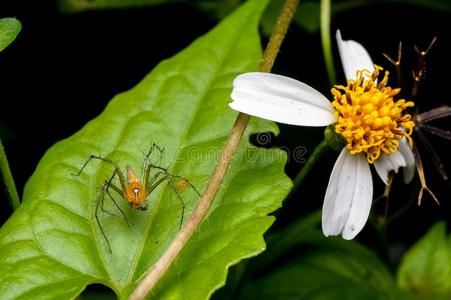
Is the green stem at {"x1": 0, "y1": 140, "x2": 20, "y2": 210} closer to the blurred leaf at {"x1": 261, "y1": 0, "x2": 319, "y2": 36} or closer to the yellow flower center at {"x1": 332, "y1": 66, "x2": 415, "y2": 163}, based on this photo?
the yellow flower center at {"x1": 332, "y1": 66, "x2": 415, "y2": 163}

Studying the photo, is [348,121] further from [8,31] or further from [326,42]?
[8,31]

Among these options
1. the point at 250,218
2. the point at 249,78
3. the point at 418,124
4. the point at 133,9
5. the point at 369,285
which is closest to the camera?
the point at 250,218

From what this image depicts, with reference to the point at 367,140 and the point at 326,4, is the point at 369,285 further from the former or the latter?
the point at 326,4

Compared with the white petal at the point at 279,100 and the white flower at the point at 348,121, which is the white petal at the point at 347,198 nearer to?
the white flower at the point at 348,121

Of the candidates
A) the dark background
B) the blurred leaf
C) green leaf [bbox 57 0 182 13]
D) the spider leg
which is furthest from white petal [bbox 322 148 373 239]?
green leaf [bbox 57 0 182 13]

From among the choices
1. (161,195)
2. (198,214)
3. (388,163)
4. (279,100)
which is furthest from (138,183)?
(388,163)

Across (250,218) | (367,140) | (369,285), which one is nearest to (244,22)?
(367,140)

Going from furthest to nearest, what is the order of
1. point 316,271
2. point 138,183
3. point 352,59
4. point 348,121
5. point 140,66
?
point 140,66
point 316,271
point 352,59
point 348,121
point 138,183
